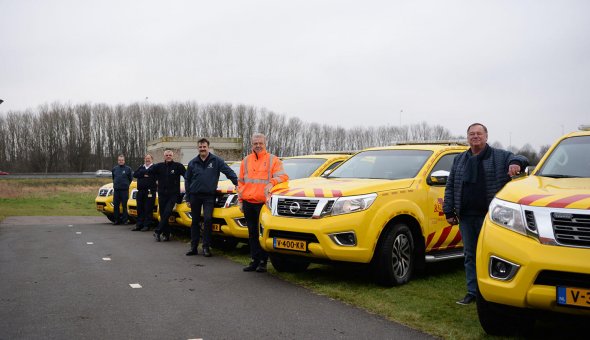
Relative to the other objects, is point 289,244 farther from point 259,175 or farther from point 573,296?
point 573,296

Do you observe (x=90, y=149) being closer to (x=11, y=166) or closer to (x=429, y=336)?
(x=11, y=166)

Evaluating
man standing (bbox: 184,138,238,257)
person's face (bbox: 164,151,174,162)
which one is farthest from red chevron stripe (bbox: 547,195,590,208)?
person's face (bbox: 164,151,174,162)

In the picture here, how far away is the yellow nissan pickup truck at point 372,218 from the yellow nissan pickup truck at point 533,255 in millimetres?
1970

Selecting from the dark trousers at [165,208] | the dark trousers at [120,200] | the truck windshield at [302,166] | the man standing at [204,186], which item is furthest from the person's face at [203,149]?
the dark trousers at [120,200]

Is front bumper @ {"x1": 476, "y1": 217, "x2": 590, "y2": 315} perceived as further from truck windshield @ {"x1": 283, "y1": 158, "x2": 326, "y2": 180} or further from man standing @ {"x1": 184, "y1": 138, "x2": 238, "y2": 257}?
truck windshield @ {"x1": 283, "y1": 158, "x2": 326, "y2": 180}

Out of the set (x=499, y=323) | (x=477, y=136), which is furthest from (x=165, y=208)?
(x=499, y=323)

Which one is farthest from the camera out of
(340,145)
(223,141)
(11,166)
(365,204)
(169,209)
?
(340,145)

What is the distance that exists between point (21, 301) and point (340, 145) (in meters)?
74.8

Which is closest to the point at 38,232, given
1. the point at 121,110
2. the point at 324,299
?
the point at 324,299

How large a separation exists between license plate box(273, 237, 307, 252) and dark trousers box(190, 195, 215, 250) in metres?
2.57

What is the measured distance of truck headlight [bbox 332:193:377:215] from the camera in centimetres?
634

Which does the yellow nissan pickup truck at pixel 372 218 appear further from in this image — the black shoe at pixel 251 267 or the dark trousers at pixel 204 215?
the dark trousers at pixel 204 215

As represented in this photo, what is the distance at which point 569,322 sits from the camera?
3785 millimetres

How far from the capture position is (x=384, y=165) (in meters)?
7.61
